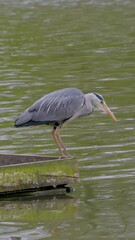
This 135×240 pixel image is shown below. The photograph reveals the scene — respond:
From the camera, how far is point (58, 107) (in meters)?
12.7

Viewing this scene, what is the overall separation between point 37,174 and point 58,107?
39.5 inches

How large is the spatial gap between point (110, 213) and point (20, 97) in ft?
29.1

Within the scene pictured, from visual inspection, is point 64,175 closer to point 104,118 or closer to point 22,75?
point 104,118

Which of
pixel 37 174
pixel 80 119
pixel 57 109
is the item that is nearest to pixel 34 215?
pixel 37 174

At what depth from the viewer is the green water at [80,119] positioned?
11.0m

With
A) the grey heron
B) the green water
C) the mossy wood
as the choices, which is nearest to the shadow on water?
the green water

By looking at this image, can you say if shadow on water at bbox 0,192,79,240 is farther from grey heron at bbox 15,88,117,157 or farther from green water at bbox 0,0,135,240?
grey heron at bbox 15,88,117,157

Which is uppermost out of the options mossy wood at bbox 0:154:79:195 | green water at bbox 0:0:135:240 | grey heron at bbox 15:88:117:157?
grey heron at bbox 15:88:117:157

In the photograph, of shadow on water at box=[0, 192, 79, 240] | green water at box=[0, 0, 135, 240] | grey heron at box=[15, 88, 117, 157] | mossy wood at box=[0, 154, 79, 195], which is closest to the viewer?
shadow on water at box=[0, 192, 79, 240]

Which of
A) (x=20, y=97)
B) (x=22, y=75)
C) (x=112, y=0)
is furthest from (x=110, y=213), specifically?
(x=112, y=0)

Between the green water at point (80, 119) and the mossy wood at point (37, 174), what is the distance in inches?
6.9

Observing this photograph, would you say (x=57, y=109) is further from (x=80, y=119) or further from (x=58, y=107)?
(x=80, y=119)

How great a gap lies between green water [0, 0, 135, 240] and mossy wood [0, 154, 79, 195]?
17cm

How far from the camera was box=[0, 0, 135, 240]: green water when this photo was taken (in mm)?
10992
